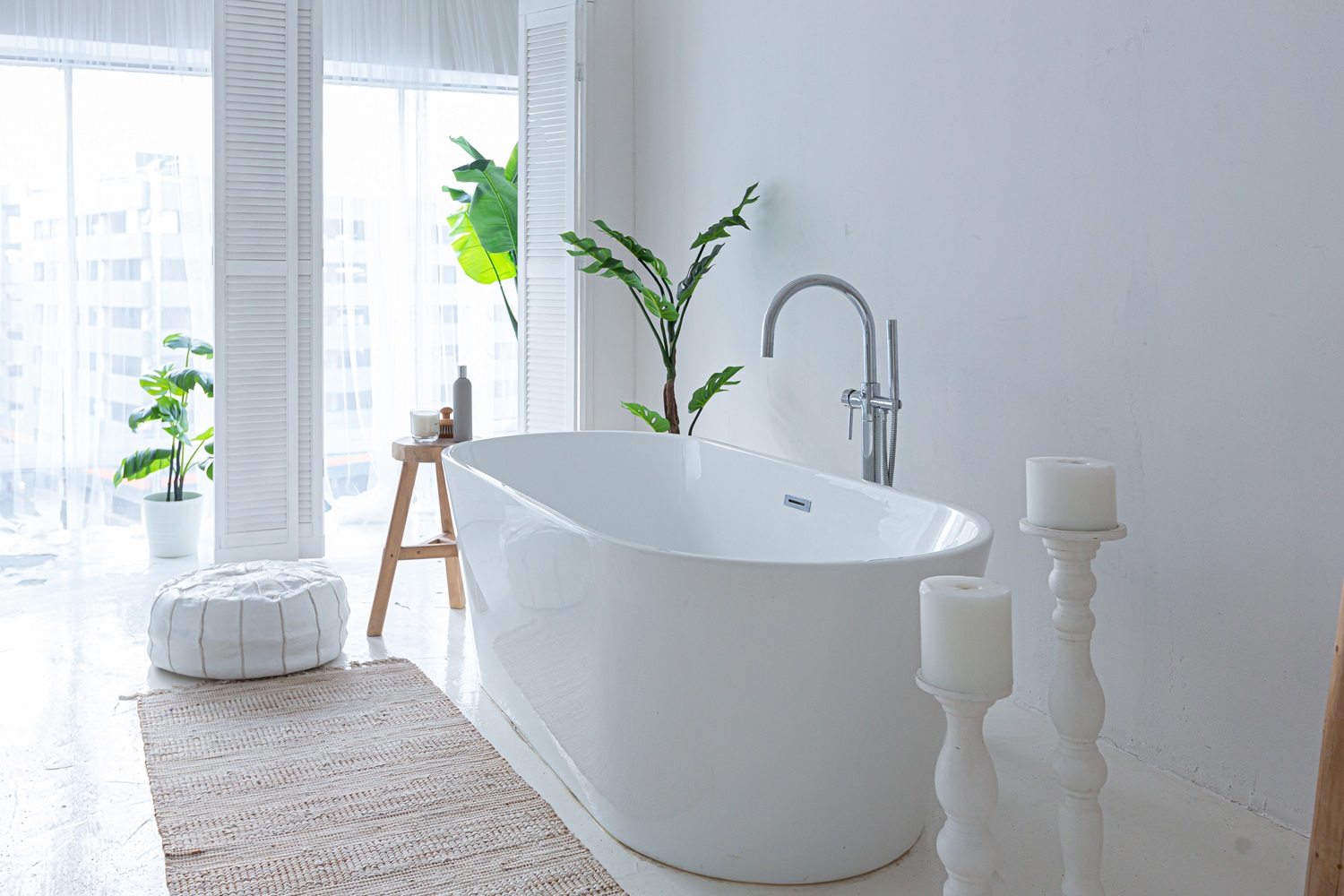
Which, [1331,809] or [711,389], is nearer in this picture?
[1331,809]

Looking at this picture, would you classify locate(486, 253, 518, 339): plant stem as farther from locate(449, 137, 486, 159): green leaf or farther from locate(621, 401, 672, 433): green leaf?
locate(621, 401, 672, 433): green leaf

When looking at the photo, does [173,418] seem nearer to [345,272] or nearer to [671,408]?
[345,272]

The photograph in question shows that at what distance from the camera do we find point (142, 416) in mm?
4348

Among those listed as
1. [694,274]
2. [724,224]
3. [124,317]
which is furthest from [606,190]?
[124,317]

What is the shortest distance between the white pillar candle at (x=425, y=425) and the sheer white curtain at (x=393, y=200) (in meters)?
1.58

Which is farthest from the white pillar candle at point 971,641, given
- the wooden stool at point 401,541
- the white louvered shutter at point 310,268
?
the white louvered shutter at point 310,268

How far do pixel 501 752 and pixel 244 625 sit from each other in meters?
0.89

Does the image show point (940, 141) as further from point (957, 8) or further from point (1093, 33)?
point (1093, 33)

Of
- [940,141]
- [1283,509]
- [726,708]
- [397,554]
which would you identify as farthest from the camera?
[397,554]

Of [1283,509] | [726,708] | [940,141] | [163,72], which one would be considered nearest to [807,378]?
[940,141]

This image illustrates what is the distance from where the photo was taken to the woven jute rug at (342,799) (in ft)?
6.40

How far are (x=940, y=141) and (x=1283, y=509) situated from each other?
4.33 ft

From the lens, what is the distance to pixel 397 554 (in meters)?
3.42

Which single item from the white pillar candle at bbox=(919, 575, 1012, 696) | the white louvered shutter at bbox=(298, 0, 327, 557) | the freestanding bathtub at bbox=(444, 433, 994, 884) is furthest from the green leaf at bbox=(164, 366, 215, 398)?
the white pillar candle at bbox=(919, 575, 1012, 696)
